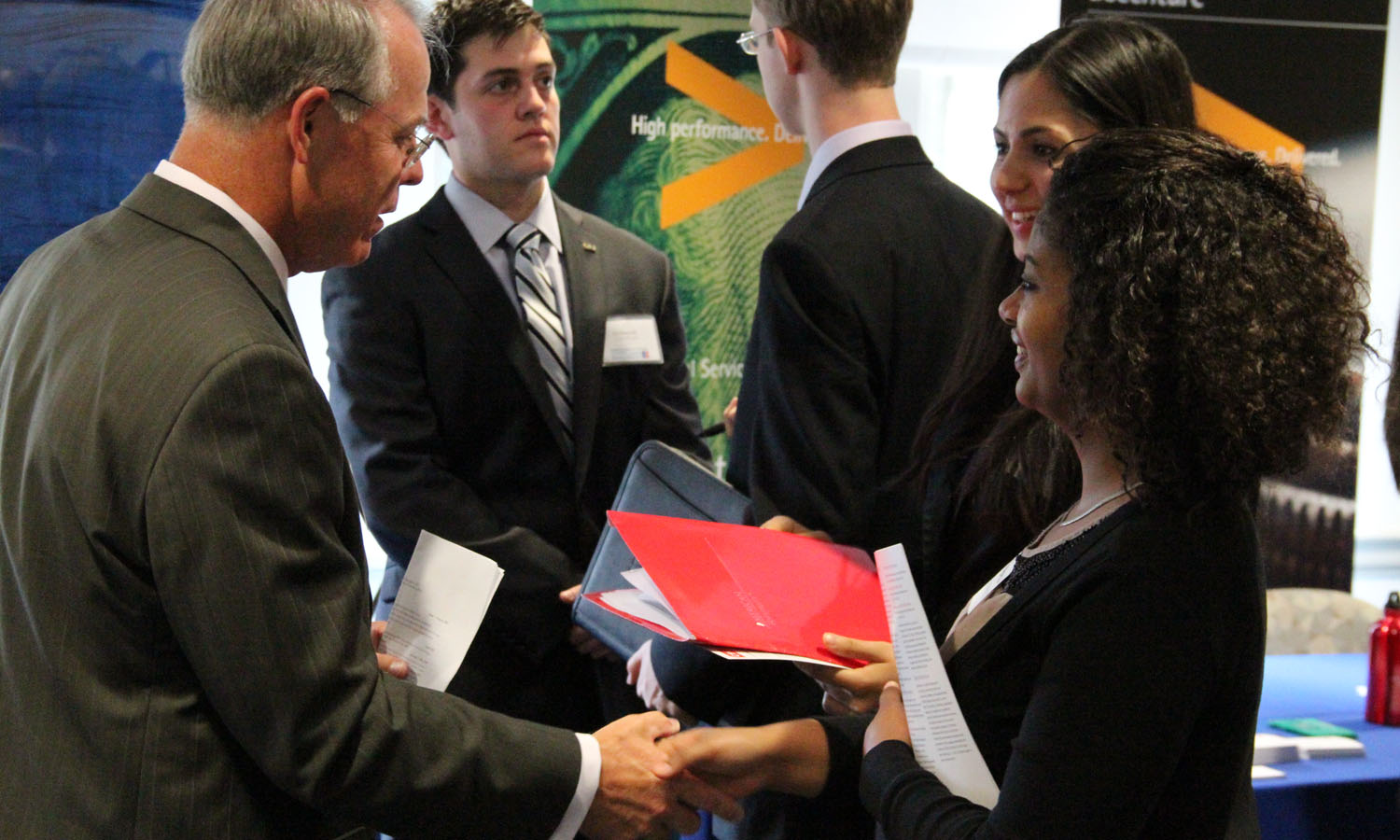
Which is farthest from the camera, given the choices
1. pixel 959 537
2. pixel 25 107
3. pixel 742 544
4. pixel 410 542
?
pixel 25 107

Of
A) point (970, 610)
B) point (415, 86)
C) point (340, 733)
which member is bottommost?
point (340, 733)

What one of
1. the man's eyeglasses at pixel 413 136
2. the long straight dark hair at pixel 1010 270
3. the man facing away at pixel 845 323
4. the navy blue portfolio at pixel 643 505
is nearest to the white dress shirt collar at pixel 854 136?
the man facing away at pixel 845 323

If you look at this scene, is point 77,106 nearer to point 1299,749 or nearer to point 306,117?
point 306,117

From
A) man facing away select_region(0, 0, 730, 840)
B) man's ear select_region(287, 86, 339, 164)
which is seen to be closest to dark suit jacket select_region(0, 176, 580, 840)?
man facing away select_region(0, 0, 730, 840)

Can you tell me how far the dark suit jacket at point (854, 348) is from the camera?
1.97 m

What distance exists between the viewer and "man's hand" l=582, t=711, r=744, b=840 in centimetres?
182

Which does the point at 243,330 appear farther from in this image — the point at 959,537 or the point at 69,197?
the point at 69,197

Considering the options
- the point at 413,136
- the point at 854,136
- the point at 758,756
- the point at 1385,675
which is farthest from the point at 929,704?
the point at 1385,675

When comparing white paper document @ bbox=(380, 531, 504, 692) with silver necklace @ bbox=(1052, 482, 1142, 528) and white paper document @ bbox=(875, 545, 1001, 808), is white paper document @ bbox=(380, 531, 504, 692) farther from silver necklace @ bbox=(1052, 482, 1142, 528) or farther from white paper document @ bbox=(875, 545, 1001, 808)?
silver necklace @ bbox=(1052, 482, 1142, 528)

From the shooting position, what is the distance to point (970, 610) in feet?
4.94

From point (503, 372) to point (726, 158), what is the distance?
4.98 ft

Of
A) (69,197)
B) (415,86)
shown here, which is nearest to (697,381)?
(69,197)

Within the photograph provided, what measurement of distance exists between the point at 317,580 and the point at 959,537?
0.90m

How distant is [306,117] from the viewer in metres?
1.58
